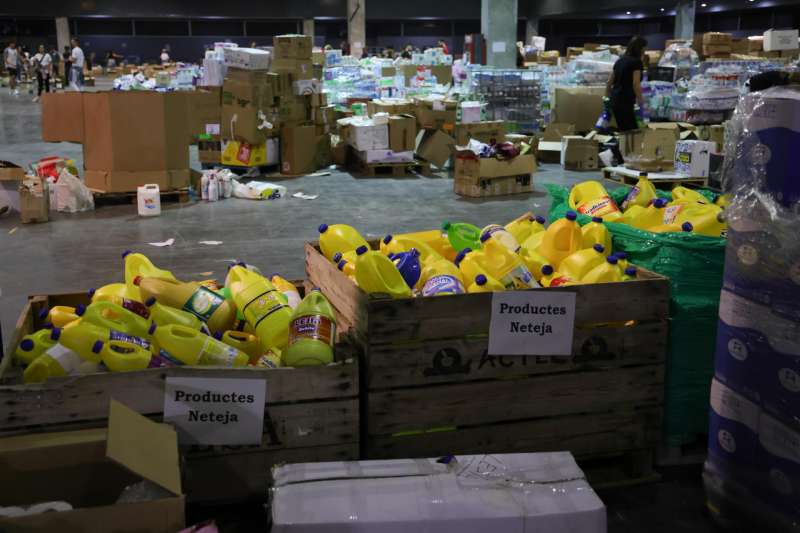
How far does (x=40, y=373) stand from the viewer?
106 inches

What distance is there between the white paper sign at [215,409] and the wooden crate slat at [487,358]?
15.7 inches

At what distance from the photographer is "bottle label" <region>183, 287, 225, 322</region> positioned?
3.12 m

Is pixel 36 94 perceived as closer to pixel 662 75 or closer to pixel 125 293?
pixel 662 75

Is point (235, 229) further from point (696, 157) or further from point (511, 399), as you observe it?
point (696, 157)

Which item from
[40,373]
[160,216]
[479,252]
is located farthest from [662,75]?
[40,373]

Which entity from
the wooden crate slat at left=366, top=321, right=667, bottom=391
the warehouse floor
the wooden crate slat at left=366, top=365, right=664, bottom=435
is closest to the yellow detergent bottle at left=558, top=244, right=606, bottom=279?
the wooden crate slat at left=366, top=321, right=667, bottom=391

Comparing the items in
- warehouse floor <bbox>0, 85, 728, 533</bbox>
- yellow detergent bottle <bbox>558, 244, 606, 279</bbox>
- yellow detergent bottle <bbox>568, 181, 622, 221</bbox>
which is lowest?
warehouse floor <bbox>0, 85, 728, 533</bbox>

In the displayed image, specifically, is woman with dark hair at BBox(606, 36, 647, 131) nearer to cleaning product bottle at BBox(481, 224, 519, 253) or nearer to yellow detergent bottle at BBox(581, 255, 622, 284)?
cleaning product bottle at BBox(481, 224, 519, 253)

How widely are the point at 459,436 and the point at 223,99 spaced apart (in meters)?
8.34

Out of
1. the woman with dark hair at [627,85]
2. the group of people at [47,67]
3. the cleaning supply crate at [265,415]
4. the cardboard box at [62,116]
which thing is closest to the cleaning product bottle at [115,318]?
the cleaning supply crate at [265,415]

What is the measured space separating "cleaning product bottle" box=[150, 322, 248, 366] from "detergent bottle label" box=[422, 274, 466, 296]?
692 millimetres

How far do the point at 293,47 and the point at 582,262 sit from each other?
854cm

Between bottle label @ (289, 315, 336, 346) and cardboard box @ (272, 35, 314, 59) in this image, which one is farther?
cardboard box @ (272, 35, 314, 59)

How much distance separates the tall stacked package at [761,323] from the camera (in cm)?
240
